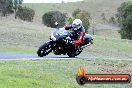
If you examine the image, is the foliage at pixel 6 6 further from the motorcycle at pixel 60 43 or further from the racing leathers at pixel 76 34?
the racing leathers at pixel 76 34

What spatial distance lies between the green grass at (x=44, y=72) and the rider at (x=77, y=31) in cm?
150

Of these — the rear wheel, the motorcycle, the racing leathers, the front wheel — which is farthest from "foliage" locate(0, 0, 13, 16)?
the racing leathers

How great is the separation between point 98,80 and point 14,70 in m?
8.88

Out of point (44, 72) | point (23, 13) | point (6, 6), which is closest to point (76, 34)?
point (44, 72)

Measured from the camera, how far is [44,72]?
19781mm

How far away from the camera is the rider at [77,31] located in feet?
64.5

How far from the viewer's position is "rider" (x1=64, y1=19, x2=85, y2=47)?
19672 millimetres

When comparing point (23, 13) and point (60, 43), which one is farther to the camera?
point (23, 13)

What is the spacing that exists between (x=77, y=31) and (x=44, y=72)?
2317 mm

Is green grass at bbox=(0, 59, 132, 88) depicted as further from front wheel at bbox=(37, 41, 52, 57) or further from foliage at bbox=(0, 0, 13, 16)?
foliage at bbox=(0, 0, 13, 16)

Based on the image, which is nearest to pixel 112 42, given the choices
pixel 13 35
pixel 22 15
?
pixel 13 35

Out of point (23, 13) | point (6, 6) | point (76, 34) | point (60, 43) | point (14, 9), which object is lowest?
point (23, 13)

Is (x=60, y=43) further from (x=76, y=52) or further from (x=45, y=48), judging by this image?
(x=76, y=52)

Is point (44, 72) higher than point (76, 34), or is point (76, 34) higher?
point (76, 34)
